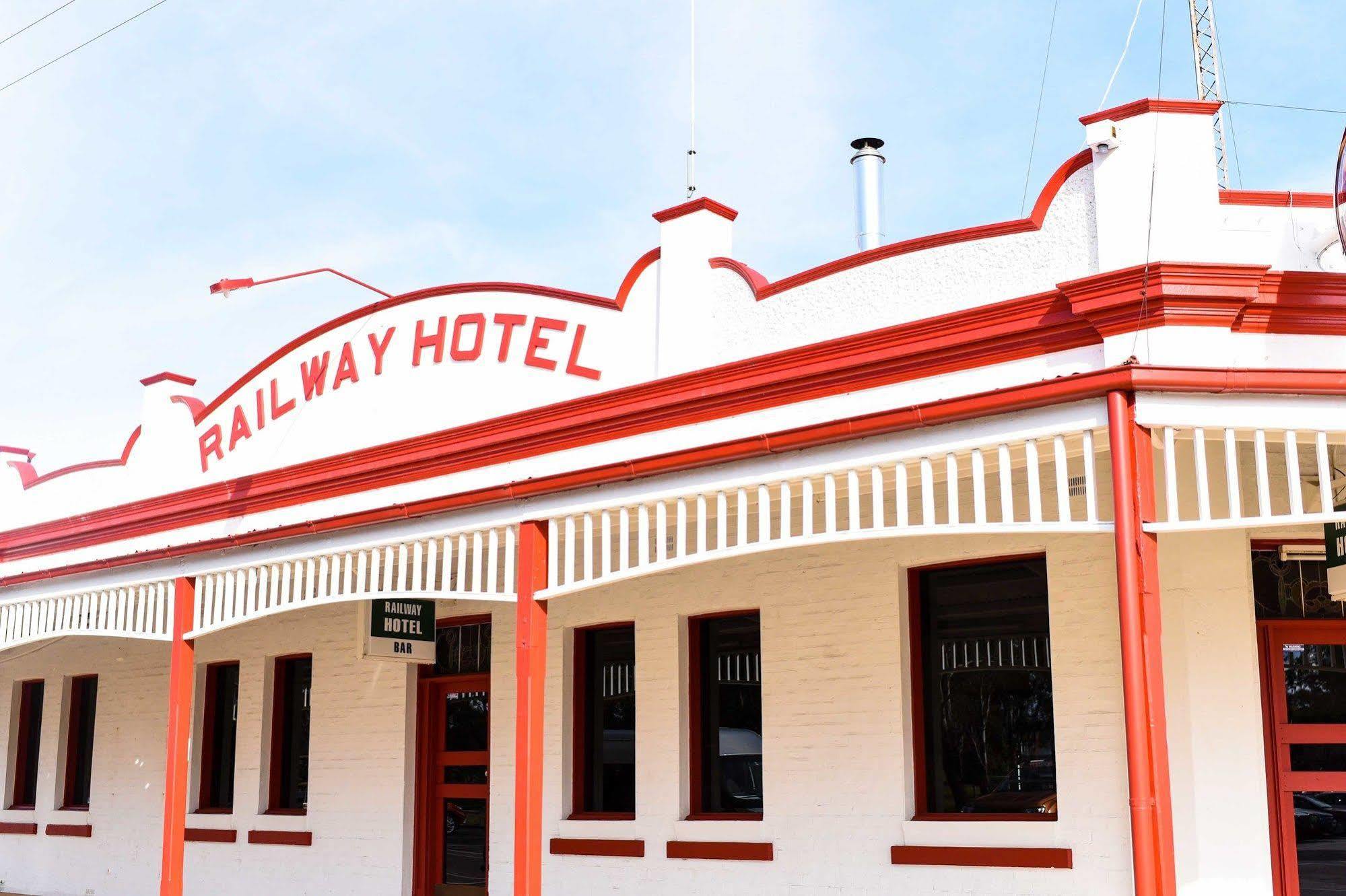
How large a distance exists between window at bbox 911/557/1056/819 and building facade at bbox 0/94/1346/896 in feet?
0.09

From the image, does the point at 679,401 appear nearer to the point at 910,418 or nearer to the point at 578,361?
the point at 578,361

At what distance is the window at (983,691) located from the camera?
959 cm

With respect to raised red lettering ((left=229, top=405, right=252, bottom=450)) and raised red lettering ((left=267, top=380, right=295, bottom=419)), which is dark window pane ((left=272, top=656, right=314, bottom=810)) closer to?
raised red lettering ((left=229, top=405, right=252, bottom=450))

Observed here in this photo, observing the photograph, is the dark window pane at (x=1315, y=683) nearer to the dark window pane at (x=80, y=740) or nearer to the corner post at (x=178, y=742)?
the corner post at (x=178, y=742)

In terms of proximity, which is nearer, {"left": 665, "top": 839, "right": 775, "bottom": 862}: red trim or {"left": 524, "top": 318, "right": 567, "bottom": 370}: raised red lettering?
{"left": 665, "top": 839, "right": 775, "bottom": 862}: red trim

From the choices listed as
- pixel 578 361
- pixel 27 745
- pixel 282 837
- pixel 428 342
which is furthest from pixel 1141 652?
pixel 27 745

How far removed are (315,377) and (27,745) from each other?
7702 millimetres

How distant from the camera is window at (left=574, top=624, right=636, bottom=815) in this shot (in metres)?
11.9

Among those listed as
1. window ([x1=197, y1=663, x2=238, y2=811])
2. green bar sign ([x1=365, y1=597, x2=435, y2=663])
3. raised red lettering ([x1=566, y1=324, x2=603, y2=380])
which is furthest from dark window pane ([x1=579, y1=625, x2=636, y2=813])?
window ([x1=197, y1=663, x2=238, y2=811])

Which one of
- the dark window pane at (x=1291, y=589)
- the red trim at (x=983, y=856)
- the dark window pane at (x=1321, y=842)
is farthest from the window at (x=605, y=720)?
the dark window pane at (x=1321, y=842)

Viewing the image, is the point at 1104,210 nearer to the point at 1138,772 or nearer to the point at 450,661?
the point at 1138,772

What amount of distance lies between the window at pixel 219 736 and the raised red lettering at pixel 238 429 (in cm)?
273

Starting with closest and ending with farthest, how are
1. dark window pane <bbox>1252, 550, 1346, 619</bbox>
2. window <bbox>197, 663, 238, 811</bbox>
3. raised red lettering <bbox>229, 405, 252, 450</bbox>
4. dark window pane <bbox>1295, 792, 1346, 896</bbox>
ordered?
dark window pane <bbox>1295, 792, 1346, 896</bbox> → dark window pane <bbox>1252, 550, 1346, 619</bbox> → raised red lettering <bbox>229, 405, 252, 450</bbox> → window <bbox>197, 663, 238, 811</bbox>

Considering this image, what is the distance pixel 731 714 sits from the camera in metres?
11.3
